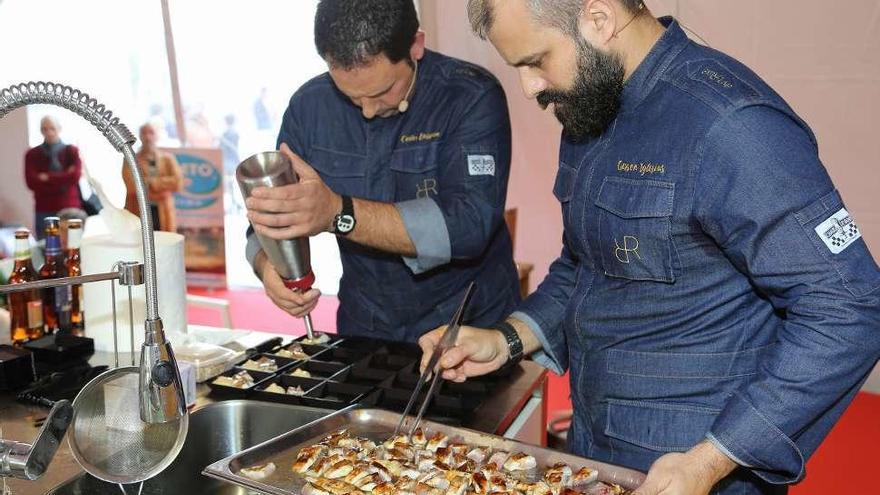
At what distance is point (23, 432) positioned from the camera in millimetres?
1569

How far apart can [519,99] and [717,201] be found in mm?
3163

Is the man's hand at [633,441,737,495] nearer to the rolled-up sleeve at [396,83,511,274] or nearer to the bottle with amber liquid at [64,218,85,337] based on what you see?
the rolled-up sleeve at [396,83,511,274]

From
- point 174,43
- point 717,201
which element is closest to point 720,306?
point 717,201

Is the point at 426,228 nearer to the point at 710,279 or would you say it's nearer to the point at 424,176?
the point at 424,176

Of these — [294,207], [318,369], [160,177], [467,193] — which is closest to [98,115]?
[294,207]

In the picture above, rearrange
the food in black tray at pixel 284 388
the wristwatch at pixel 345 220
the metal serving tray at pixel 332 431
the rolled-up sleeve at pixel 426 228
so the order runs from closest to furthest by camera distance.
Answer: the metal serving tray at pixel 332 431 < the food in black tray at pixel 284 388 < the wristwatch at pixel 345 220 < the rolled-up sleeve at pixel 426 228

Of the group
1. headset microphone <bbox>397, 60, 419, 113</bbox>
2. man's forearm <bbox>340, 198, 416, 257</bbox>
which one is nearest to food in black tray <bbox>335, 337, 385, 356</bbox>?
man's forearm <bbox>340, 198, 416, 257</bbox>

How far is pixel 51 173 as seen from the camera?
5559 millimetres

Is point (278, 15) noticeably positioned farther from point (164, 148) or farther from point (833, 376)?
point (833, 376)

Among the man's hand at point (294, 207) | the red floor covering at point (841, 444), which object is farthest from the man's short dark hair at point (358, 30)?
the red floor covering at point (841, 444)

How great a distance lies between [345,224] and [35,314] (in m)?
0.84

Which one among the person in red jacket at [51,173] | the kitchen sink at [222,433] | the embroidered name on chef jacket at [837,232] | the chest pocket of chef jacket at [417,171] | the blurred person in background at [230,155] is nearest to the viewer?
the embroidered name on chef jacket at [837,232]

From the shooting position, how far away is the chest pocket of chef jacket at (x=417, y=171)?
2.22 m

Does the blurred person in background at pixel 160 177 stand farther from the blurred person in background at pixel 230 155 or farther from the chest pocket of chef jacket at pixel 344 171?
the chest pocket of chef jacket at pixel 344 171
